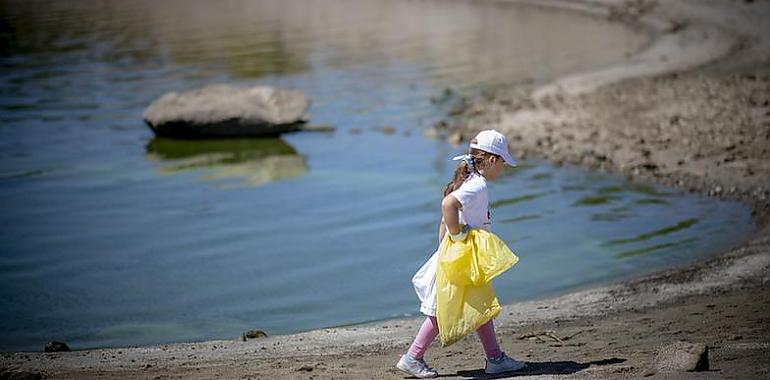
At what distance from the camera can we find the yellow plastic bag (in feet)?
21.3

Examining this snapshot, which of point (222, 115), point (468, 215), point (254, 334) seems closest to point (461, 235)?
point (468, 215)

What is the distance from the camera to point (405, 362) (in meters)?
6.85

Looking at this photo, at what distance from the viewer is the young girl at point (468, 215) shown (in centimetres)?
654

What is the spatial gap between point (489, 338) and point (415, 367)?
0.47 meters

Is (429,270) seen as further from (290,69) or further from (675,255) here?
(290,69)

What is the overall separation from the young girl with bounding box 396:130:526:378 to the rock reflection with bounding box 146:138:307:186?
858 centimetres

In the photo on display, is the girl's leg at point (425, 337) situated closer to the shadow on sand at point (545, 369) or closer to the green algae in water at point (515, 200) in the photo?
the shadow on sand at point (545, 369)

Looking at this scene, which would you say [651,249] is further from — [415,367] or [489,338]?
[415,367]

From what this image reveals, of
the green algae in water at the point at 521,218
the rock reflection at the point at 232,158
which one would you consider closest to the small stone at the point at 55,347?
the green algae in water at the point at 521,218

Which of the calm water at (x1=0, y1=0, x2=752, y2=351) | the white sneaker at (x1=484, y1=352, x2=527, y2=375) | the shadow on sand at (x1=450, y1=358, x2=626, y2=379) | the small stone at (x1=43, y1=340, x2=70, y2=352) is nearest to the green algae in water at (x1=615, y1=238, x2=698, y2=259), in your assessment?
the calm water at (x1=0, y1=0, x2=752, y2=351)

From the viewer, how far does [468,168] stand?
664 cm

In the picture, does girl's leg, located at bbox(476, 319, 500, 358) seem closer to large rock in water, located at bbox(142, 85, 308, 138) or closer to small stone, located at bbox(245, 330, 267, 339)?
small stone, located at bbox(245, 330, 267, 339)

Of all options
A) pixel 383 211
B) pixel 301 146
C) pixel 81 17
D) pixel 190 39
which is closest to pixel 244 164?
pixel 301 146

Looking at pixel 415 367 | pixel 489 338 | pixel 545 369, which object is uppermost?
pixel 489 338
